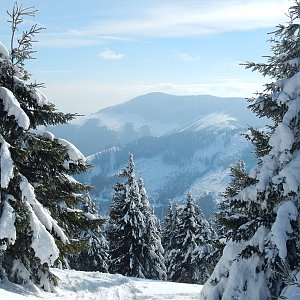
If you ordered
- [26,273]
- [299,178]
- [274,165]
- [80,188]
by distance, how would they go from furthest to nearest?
1. [80,188]
2. [26,273]
3. [274,165]
4. [299,178]

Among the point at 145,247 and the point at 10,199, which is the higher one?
the point at 10,199

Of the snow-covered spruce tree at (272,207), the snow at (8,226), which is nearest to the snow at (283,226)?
the snow-covered spruce tree at (272,207)

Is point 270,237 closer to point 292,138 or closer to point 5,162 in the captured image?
point 292,138

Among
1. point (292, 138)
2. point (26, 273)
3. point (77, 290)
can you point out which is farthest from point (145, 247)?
point (292, 138)

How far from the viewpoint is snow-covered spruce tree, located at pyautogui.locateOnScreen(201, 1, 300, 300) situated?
10211 millimetres

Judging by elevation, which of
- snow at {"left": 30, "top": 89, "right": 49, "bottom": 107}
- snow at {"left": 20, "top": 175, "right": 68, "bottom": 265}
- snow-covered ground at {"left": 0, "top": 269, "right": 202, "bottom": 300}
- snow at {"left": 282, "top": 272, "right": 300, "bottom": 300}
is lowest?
Result: snow-covered ground at {"left": 0, "top": 269, "right": 202, "bottom": 300}

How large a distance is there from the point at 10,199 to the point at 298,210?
27.4 feet

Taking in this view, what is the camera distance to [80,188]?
15070mm

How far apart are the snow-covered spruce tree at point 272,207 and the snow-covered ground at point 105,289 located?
5.42 m

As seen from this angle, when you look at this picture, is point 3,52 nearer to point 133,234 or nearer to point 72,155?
point 72,155

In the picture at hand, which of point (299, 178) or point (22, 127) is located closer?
point (299, 178)

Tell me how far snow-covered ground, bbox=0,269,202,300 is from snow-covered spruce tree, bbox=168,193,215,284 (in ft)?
49.7

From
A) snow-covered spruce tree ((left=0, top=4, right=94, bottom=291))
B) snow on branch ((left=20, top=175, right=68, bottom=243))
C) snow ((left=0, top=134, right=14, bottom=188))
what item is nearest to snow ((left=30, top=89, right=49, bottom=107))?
snow-covered spruce tree ((left=0, top=4, right=94, bottom=291))

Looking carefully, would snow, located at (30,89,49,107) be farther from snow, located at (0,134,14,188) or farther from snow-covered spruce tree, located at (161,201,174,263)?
snow-covered spruce tree, located at (161,201,174,263)
